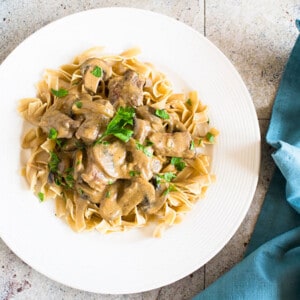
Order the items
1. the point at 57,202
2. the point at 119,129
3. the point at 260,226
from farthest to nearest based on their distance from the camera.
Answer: the point at 260,226
the point at 57,202
the point at 119,129

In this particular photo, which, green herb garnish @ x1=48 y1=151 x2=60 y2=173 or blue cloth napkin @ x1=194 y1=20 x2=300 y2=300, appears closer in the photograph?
green herb garnish @ x1=48 y1=151 x2=60 y2=173

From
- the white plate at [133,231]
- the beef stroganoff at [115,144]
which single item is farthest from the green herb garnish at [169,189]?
the white plate at [133,231]

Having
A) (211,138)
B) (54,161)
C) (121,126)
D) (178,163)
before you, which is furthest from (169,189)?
(54,161)

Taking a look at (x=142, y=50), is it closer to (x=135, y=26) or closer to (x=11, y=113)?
(x=135, y=26)

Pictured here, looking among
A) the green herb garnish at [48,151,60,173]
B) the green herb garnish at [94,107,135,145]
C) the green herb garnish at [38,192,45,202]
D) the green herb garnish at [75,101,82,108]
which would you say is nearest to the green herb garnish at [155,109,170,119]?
the green herb garnish at [94,107,135,145]

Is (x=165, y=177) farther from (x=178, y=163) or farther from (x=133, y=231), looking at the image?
(x=133, y=231)

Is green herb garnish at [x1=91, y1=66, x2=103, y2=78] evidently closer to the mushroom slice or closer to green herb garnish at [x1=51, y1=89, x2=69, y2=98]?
green herb garnish at [x1=51, y1=89, x2=69, y2=98]

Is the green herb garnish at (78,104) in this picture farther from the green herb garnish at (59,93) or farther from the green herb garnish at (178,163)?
the green herb garnish at (178,163)

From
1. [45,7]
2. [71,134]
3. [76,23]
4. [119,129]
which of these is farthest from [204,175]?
[45,7]
